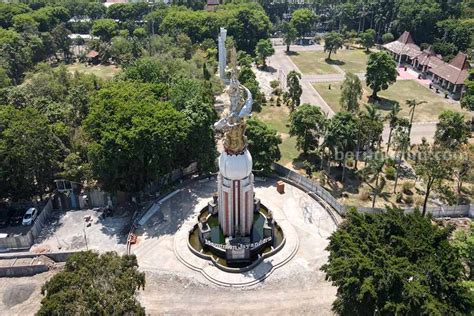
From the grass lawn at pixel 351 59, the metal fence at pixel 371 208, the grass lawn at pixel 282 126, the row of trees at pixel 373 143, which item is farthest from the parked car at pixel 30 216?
the grass lawn at pixel 351 59

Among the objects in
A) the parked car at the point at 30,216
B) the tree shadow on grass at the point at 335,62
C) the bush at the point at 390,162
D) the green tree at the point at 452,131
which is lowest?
the parked car at the point at 30,216

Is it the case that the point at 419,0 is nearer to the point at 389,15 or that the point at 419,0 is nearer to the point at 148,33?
the point at 389,15

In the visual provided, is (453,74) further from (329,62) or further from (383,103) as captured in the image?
(329,62)

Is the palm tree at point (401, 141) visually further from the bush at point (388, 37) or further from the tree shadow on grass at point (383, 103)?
the bush at point (388, 37)

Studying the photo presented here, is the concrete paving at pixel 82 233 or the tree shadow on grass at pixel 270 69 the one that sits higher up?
the tree shadow on grass at pixel 270 69

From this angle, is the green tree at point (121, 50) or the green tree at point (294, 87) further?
the green tree at point (121, 50)

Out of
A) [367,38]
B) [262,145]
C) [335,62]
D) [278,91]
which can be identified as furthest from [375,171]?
[367,38]

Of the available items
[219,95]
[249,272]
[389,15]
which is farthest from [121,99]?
[389,15]

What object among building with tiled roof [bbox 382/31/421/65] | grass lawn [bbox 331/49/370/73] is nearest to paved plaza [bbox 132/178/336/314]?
grass lawn [bbox 331/49/370/73]
